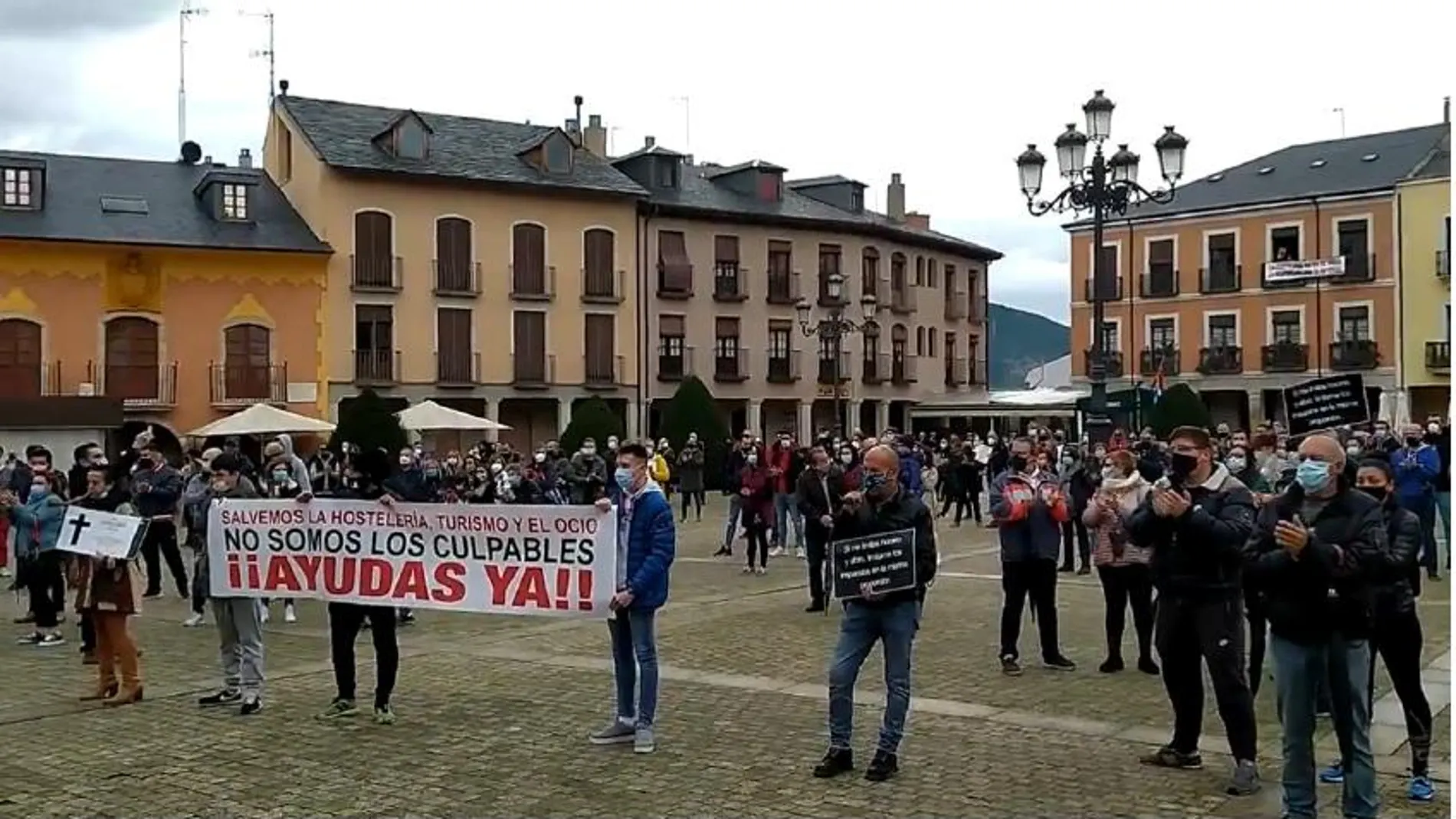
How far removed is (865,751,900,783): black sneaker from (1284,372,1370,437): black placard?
17.5 ft

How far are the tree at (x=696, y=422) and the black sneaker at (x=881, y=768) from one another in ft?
111

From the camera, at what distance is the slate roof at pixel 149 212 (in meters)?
39.3

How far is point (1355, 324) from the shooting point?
186 feet

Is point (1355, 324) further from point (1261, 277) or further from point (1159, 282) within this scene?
point (1159, 282)

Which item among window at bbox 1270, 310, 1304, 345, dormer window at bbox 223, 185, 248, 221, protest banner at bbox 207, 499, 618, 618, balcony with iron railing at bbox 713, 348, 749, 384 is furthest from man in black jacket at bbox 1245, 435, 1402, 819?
window at bbox 1270, 310, 1304, 345

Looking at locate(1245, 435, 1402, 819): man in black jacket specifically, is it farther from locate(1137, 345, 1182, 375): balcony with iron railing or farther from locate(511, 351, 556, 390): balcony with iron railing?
locate(1137, 345, 1182, 375): balcony with iron railing

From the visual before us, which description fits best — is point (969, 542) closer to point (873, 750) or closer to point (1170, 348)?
point (873, 750)

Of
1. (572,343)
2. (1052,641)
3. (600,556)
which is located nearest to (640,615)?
(600,556)

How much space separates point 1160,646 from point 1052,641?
3.66 m

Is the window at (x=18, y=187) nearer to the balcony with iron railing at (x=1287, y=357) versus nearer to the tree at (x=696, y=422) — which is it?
the tree at (x=696, y=422)

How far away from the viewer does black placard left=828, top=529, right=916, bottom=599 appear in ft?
26.7

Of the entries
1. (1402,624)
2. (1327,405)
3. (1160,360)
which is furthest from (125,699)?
(1160,360)

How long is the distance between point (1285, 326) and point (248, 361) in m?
38.5

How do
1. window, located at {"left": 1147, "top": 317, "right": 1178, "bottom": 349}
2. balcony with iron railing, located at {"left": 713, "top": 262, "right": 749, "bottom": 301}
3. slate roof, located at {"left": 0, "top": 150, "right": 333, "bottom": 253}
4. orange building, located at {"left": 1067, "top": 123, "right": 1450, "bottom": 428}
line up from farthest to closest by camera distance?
window, located at {"left": 1147, "top": 317, "right": 1178, "bottom": 349}, orange building, located at {"left": 1067, "top": 123, "right": 1450, "bottom": 428}, balcony with iron railing, located at {"left": 713, "top": 262, "right": 749, "bottom": 301}, slate roof, located at {"left": 0, "top": 150, "right": 333, "bottom": 253}
